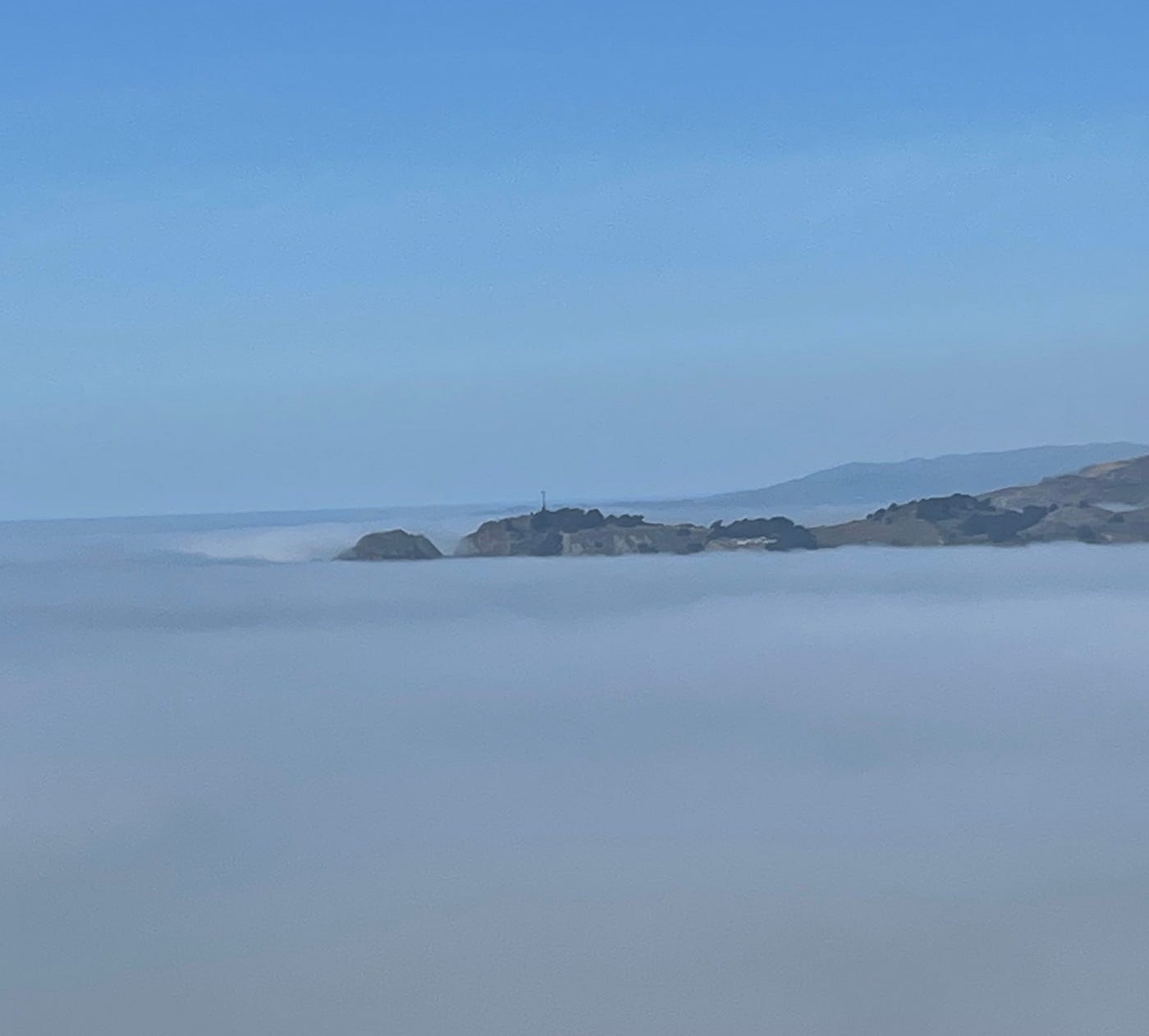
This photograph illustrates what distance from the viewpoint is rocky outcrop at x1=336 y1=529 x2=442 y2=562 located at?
3640cm

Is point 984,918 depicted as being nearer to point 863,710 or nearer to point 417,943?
point 417,943

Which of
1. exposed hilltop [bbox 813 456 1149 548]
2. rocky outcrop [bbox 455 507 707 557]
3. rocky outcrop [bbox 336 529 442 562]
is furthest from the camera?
rocky outcrop [bbox 336 529 442 562]

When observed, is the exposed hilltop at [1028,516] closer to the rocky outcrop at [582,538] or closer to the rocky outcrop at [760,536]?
the rocky outcrop at [760,536]

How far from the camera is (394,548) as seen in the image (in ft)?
126

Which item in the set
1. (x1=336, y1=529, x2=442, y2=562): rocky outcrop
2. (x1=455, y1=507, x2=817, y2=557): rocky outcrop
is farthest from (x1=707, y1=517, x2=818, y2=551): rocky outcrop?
(x1=336, y1=529, x2=442, y2=562): rocky outcrop

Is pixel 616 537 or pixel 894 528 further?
pixel 616 537

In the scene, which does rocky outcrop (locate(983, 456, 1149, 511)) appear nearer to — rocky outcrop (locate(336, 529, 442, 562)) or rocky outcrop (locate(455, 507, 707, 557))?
rocky outcrop (locate(455, 507, 707, 557))

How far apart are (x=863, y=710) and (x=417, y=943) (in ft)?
26.9

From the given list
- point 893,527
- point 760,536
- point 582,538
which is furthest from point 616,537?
point 893,527

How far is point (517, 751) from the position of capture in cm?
1277

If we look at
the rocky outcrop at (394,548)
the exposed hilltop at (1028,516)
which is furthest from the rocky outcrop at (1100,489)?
the rocky outcrop at (394,548)

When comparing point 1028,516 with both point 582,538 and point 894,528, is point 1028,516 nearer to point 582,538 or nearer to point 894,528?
point 894,528

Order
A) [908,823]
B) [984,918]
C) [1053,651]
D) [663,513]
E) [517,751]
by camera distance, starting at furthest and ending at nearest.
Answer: [663,513], [1053,651], [517,751], [908,823], [984,918]

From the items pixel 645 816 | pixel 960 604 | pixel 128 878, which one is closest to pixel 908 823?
pixel 645 816
